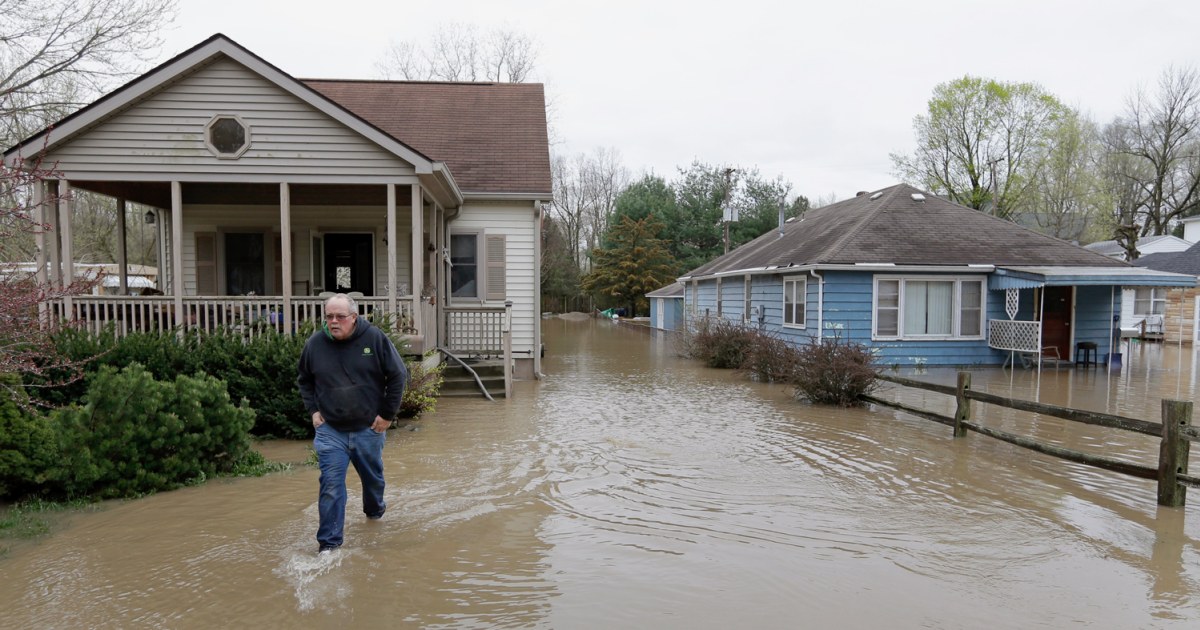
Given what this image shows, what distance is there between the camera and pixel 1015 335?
17.8 meters

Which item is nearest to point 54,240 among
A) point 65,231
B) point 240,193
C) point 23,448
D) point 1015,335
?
point 65,231

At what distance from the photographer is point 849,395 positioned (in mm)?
12492

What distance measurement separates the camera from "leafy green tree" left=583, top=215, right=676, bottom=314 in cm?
4856

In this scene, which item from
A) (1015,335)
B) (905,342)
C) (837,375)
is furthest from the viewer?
(905,342)

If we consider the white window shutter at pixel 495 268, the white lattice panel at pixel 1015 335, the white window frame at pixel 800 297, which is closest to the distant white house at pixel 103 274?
the white window shutter at pixel 495 268

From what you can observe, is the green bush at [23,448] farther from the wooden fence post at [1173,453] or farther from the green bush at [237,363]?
the wooden fence post at [1173,453]

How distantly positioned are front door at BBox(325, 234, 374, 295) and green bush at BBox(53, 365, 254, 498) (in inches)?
304

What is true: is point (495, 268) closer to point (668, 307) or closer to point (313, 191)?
point (313, 191)

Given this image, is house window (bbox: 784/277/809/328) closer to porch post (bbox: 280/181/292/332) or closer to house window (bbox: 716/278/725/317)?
house window (bbox: 716/278/725/317)

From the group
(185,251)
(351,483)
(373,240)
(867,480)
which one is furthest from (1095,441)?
(185,251)

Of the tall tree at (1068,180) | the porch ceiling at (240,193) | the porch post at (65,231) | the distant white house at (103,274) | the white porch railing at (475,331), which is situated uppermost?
the tall tree at (1068,180)

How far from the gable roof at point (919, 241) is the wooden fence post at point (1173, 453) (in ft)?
36.7

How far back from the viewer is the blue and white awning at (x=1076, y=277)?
1698cm

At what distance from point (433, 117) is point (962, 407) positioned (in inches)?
535
